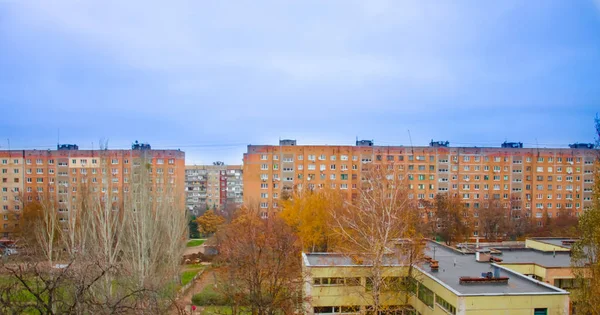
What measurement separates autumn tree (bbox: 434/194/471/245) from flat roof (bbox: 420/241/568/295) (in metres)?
Answer: 16.2

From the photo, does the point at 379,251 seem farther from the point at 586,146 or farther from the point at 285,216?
the point at 586,146

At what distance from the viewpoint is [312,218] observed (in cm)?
2902

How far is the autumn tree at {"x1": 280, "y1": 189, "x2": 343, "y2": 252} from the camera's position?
28.6 meters

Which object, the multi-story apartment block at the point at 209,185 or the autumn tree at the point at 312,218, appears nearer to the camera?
the autumn tree at the point at 312,218

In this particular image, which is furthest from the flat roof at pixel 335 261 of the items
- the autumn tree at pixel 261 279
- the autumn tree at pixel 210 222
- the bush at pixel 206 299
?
the autumn tree at pixel 210 222

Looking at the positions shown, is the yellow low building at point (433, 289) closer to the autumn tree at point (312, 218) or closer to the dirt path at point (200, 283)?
the dirt path at point (200, 283)

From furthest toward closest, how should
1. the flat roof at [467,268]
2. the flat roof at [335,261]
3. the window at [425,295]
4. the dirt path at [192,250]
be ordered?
the dirt path at [192,250], the flat roof at [335,261], the window at [425,295], the flat roof at [467,268]

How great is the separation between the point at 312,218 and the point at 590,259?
1792 centimetres

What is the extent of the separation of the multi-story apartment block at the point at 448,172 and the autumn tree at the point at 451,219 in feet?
14.4

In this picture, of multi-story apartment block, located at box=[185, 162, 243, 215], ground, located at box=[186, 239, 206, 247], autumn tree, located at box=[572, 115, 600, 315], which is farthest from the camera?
multi-story apartment block, located at box=[185, 162, 243, 215]

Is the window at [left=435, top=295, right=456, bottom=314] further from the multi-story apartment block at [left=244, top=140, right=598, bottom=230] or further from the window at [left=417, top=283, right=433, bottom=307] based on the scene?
the multi-story apartment block at [left=244, top=140, right=598, bottom=230]

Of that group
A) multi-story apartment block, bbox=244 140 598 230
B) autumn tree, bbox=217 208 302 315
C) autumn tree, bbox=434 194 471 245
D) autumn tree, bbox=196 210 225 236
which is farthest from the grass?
autumn tree, bbox=217 208 302 315

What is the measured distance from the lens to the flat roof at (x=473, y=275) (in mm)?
13387

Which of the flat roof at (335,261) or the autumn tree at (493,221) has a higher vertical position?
the flat roof at (335,261)
